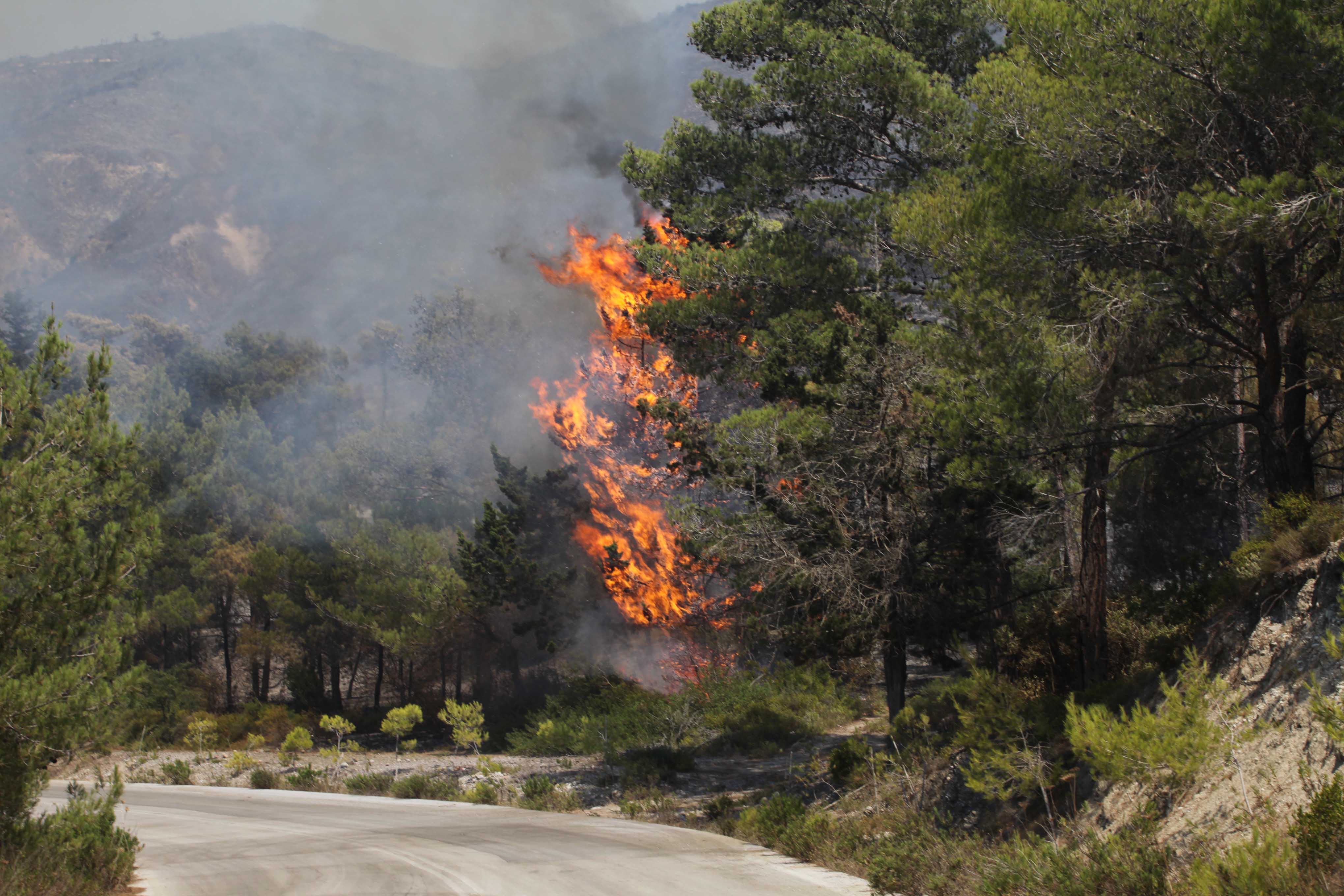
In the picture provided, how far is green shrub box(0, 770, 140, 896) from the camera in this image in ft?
30.0

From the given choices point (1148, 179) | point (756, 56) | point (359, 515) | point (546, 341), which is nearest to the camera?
A: point (1148, 179)

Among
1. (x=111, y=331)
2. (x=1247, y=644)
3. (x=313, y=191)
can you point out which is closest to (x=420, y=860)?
(x=1247, y=644)

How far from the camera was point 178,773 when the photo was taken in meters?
26.8

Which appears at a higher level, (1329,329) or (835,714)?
(1329,329)

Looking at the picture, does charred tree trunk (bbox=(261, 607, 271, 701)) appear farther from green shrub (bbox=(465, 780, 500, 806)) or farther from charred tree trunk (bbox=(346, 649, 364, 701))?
green shrub (bbox=(465, 780, 500, 806))

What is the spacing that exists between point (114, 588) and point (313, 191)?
563 ft

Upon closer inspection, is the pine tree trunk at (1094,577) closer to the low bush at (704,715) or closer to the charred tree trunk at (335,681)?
the low bush at (704,715)

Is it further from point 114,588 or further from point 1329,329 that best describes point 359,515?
point 1329,329

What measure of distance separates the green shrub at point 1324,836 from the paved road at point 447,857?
15.7 ft

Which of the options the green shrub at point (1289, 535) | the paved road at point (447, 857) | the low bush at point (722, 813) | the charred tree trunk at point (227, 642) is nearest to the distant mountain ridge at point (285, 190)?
the charred tree trunk at point (227, 642)

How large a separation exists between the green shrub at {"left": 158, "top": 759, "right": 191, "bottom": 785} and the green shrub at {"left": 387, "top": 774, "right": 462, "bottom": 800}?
7684 millimetres

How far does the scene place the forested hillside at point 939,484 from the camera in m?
9.23

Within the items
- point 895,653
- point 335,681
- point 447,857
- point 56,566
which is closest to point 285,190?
point 335,681

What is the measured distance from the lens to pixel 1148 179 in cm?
1098
